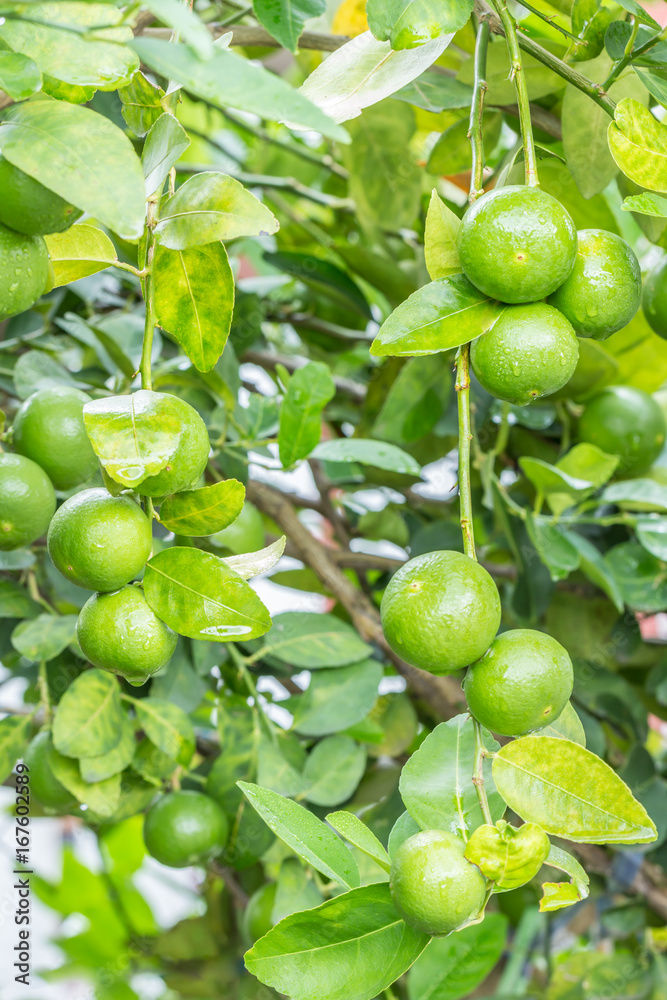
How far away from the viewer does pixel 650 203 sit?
365mm

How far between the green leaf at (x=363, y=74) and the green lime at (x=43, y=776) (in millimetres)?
487

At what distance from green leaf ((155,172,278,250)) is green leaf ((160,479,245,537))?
4.1 inches

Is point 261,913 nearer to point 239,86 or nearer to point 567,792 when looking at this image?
point 567,792

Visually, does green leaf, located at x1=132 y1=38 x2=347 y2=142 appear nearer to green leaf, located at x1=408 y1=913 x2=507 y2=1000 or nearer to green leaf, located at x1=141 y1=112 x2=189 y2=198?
green leaf, located at x1=141 y1=112 x2=189 y2=198

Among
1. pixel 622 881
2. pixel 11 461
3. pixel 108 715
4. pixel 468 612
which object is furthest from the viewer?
pixel 622 881

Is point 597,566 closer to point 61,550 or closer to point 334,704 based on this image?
point 334,704

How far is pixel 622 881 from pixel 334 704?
15.1 inches

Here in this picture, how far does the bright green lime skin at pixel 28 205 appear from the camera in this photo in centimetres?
33

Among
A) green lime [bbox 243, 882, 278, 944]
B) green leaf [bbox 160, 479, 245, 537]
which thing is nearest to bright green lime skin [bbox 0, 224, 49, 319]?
green leaf [bbox 160, 479, 245, 537]

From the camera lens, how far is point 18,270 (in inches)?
14.2

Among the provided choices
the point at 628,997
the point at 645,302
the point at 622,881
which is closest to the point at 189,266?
the point at 645,302

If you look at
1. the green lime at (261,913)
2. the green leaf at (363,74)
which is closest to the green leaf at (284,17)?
the green leaf at (363,74)

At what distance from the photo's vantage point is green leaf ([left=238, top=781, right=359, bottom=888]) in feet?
1.14

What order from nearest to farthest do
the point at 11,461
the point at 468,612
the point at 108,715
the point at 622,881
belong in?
the point at 468,612, the point at 11,461, the point at 108,715, the point at 622,881
